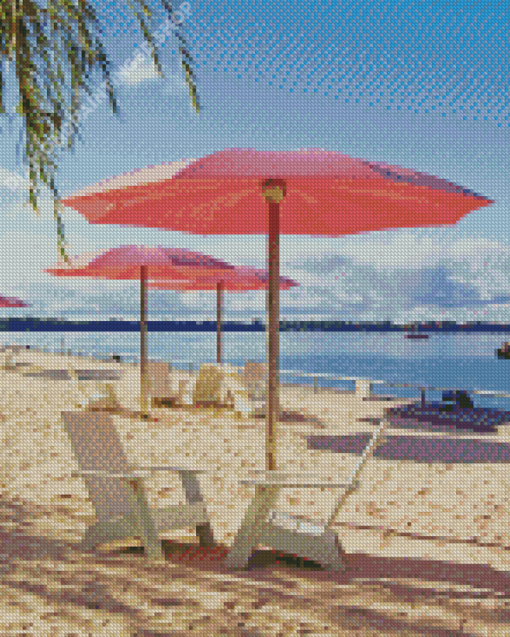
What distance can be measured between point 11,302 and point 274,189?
15544 mm

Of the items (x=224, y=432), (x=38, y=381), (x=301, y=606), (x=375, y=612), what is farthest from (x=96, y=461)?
(x=38, y=381)

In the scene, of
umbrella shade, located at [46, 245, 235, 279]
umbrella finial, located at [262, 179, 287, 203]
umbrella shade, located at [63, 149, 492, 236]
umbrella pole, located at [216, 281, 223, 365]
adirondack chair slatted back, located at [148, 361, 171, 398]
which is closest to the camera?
umbrella shade, located at [63, 149, 492, 236]

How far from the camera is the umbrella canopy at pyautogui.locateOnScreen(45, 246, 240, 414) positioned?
29.1 feet

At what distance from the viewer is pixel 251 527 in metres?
3.86

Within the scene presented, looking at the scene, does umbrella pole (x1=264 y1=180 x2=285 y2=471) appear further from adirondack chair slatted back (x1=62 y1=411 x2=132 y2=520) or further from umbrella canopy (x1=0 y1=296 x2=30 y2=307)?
umbrella canopy (x1=0 y1=296 x2=30 y2=307)

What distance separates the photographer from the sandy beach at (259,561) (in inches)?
119

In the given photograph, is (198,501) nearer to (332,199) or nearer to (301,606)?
(301,606)

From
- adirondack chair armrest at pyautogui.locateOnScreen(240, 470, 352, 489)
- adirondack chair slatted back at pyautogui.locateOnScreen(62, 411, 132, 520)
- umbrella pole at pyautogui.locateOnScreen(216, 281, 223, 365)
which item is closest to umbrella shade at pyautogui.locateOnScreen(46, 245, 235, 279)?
umbrella pole at pyautogui.locateOnScreen(216, 281, 223, 365)

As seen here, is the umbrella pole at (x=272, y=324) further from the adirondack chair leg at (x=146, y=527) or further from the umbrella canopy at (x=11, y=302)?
the umbrella canopy at (x=11, y=302)

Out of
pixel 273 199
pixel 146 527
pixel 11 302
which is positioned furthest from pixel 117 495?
pixel 11 302

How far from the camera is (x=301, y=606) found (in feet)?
10.6

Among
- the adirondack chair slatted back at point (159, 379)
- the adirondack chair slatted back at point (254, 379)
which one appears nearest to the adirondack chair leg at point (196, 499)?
the adirondack chair slatted back at point (254, 379)

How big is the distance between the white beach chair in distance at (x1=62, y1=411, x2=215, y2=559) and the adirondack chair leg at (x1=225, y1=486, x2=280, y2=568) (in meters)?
0.40

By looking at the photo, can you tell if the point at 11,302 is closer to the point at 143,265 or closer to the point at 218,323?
the point at 218,323
